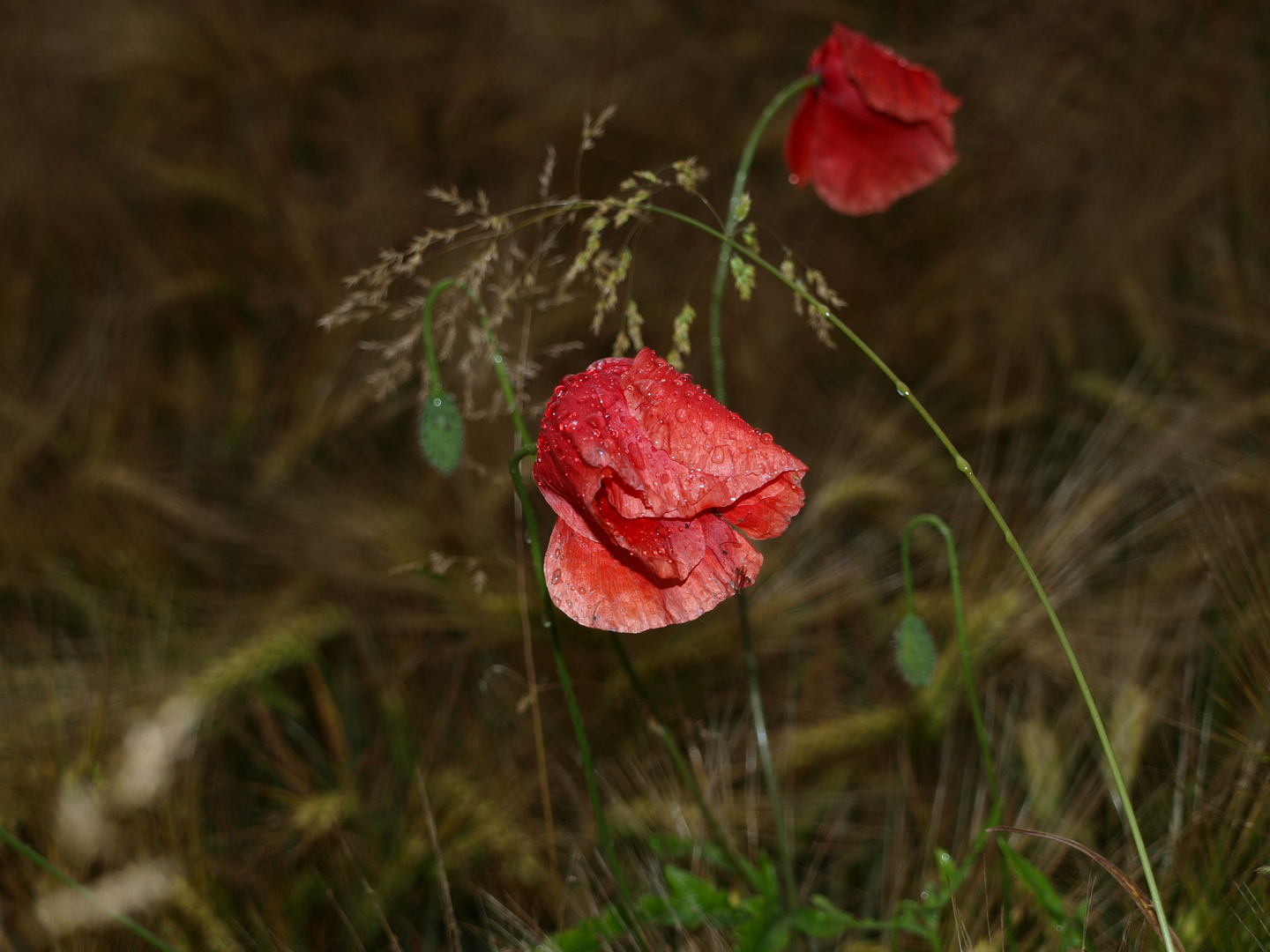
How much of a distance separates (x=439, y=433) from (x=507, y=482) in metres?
0.42

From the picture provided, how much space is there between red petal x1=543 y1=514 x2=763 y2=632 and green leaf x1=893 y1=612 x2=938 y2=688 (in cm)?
21

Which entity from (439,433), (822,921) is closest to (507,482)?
(439,433)

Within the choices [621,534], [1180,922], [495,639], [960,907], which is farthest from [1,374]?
[1180,922]

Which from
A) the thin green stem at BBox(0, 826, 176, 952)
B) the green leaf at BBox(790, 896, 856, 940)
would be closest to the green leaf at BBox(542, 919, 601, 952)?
the green leaf at BBox(790, 896, 856, 940)

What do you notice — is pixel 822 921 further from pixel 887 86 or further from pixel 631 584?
pixel 887 86

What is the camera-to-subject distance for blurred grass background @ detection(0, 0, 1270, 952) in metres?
0.75

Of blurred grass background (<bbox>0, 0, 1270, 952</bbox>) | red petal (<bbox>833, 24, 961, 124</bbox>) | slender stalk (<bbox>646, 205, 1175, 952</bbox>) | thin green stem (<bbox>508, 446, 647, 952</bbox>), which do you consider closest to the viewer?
slender stalk (<bbox>646, 205, 1175, 952</bbox>)

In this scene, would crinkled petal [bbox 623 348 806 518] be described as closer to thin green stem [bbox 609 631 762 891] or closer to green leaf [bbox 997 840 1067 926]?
thin green stem [bbox 609 631 762 891]

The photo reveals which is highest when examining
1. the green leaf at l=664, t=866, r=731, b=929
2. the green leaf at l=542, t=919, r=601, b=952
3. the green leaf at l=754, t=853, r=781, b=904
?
the green leaf at l=542, t=919, r=601, b=952

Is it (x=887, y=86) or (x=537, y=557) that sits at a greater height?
(x=887, y=86)

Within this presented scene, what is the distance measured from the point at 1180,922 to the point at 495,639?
63 cm

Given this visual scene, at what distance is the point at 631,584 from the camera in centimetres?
39

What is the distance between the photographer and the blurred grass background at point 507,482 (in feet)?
2.46

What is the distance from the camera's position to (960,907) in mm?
639
